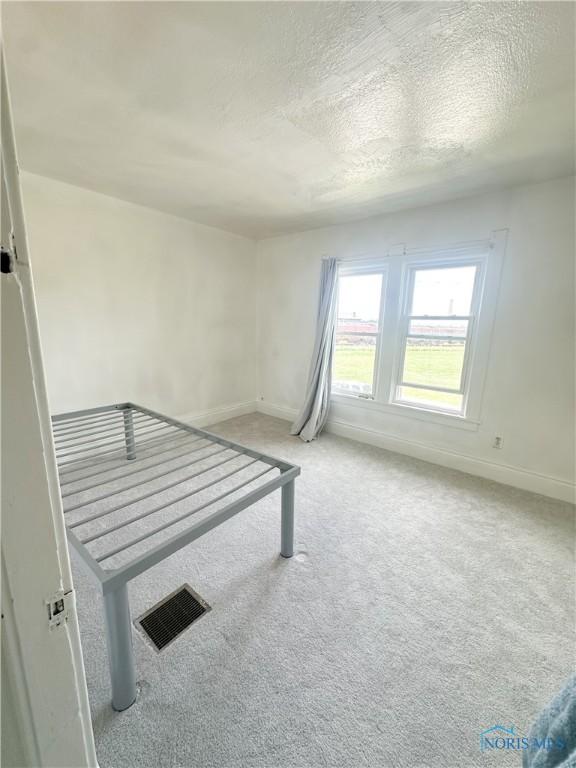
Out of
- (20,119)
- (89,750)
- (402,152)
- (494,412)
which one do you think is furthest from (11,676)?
(494,412)

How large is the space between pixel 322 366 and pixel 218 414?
4.98ft

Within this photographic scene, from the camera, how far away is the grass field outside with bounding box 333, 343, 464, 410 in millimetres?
2879

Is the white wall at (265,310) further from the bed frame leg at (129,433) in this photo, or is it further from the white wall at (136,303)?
the bed frame leg at (129,433)

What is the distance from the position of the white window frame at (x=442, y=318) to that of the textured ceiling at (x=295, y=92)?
615mm

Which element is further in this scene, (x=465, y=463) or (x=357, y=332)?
(x=357, y=332)

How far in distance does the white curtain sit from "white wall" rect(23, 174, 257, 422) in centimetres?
111

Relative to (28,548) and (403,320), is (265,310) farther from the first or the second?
(28,548)

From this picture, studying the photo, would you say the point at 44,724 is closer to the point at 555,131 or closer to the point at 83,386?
the point at 83,386

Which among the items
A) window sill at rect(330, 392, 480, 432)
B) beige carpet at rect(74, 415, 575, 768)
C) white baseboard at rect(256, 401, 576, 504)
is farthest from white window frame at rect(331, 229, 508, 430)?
beige carpet at rect(74, 415, 575, 768)

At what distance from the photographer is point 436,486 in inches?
102

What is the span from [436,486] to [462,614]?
121cm

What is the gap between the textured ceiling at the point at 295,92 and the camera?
3.59ft

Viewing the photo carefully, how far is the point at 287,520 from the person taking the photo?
1749mm

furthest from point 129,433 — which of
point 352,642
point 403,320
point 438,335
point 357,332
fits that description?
point 438,335
